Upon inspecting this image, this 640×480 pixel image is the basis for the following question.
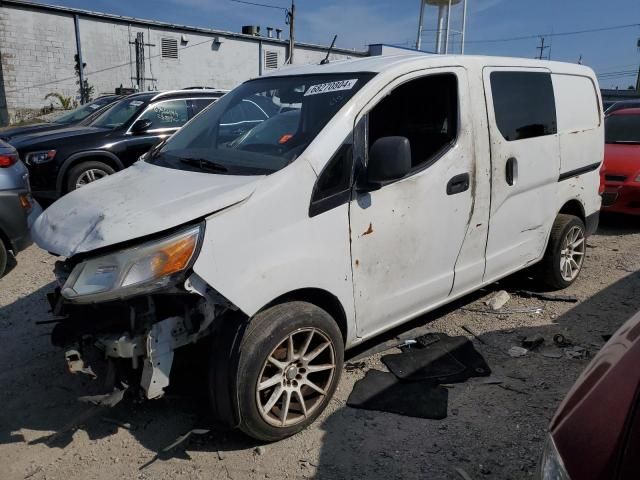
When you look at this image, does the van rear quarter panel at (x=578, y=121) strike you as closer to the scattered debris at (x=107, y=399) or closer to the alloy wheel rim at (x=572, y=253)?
the alloy wheel rim at (x=572, y=253)

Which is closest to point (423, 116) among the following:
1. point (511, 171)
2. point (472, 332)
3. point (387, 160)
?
point (511, 171)

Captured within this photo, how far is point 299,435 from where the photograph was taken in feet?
9.73

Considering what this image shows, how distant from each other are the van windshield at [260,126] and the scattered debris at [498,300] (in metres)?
2.44

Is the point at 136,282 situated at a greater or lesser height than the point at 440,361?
greater

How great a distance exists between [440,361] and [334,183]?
1575 millimetres

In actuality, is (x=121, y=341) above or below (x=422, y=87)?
below

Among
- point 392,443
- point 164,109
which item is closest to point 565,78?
point 392,443

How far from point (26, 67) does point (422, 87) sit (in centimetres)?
2408

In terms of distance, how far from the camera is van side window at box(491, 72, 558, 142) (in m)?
3.87

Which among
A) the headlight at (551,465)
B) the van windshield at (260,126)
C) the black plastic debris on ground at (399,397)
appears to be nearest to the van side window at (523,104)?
the van windshield at (260,126)

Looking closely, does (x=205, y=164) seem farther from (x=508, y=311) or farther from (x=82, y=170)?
(x=82, y=170)

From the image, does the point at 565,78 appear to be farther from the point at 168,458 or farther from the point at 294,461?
the point at 168,458

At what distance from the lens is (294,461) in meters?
2.76

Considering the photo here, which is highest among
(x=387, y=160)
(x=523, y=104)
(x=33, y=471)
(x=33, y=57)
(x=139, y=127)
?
(x=33, y=57)
